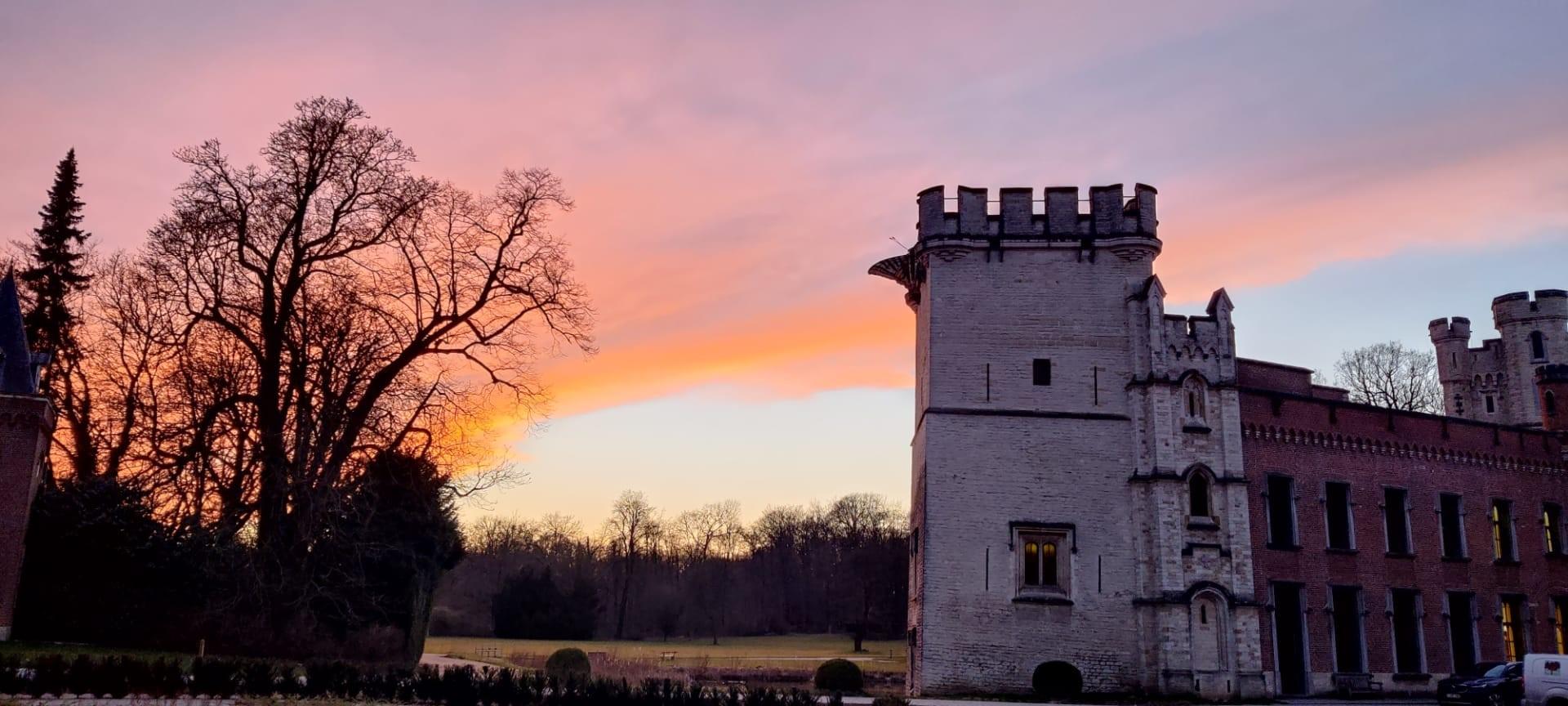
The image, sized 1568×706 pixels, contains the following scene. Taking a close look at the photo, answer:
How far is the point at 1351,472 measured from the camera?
2973cm

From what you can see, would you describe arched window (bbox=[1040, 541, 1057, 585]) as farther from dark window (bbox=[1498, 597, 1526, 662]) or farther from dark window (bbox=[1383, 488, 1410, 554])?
dark window (bbox=[1498, 597, 1526, 662])

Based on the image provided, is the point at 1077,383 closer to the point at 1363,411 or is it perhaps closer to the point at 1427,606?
the point at 1363,411

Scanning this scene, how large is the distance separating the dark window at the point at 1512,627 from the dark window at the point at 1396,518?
3.55 m

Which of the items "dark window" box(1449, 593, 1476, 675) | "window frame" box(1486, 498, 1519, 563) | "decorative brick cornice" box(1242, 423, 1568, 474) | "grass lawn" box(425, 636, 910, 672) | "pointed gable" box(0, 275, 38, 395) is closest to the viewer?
"pointed gable" box(0, 275, 38, 395)

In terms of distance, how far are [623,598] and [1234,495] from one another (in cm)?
6342

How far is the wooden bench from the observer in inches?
1094

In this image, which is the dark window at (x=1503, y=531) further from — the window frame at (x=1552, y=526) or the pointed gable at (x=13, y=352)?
the pointed gable at (x=13, y=352)

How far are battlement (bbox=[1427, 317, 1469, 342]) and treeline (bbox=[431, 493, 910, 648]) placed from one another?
33.1 metres

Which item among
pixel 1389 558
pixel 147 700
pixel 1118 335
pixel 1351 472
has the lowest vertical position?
pixel 147 700

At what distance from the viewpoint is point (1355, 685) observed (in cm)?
2800

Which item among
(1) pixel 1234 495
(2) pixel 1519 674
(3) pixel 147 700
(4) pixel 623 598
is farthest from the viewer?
(4) pixel 623 598

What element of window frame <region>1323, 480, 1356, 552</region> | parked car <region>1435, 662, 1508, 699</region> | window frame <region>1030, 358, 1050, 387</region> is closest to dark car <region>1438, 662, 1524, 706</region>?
parked car <region>1435, 662, 1508, 699</region>

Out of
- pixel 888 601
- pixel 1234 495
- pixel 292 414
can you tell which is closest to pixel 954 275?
pixel 1234 495

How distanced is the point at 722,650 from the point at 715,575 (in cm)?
2633
